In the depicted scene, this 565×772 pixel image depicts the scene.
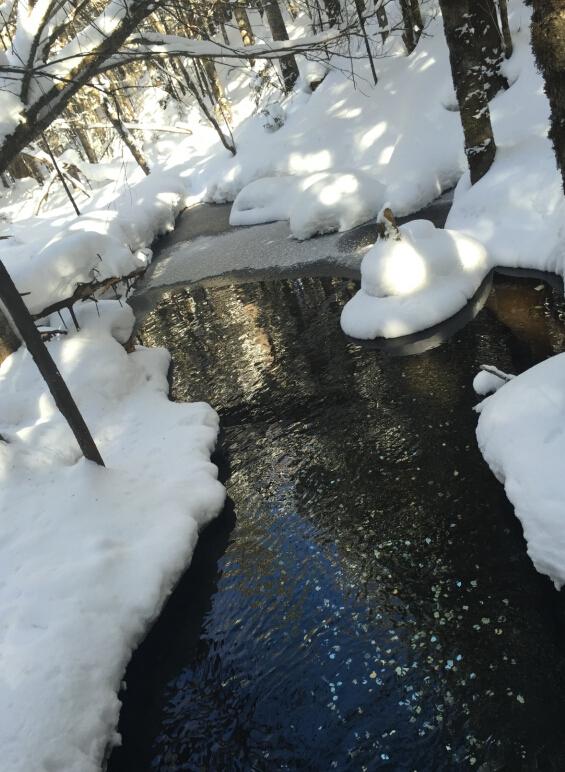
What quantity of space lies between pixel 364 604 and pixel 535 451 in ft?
7.17

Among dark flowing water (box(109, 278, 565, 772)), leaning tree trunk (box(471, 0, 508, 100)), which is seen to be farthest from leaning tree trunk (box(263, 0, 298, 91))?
dark flowing water (box(109, 278, 565, 772))

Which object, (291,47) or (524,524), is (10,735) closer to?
(524,524)

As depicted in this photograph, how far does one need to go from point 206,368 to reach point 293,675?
714 centimetres

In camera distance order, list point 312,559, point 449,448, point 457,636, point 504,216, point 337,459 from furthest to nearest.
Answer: point 504,216
point 337,459
point 449,448
point 312,559
point 457,636

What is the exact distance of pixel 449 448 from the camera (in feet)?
23.7

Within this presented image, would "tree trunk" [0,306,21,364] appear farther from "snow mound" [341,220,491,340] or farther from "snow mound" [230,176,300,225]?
"snow mound" [230,176,300,225]

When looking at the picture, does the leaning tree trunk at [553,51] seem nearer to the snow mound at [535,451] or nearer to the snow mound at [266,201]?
the snow mound at [535,451]

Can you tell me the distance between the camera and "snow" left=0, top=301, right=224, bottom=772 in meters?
4.89

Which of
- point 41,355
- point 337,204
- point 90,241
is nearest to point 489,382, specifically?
point 41,355

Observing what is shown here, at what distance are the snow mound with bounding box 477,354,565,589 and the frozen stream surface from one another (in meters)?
0.42

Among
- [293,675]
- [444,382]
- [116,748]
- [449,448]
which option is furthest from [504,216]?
[116,748]

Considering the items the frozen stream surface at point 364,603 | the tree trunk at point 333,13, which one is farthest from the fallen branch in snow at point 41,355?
the tree trunk at point 333,13

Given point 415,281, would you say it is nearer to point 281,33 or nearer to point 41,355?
point 41,355

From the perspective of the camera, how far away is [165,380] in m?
11.2
